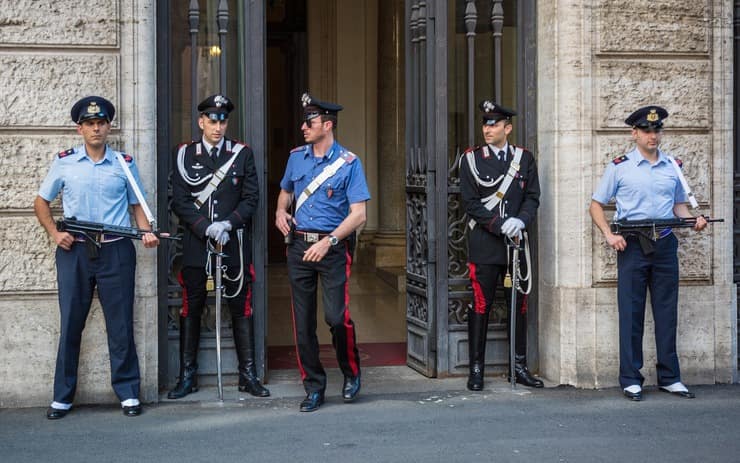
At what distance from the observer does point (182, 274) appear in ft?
27.0

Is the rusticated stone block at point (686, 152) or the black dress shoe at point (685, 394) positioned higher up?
the rusticated stone block at point (686, 152)

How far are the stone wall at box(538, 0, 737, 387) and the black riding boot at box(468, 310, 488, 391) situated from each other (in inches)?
22.3

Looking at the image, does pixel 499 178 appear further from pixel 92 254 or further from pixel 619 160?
pixel 92 254

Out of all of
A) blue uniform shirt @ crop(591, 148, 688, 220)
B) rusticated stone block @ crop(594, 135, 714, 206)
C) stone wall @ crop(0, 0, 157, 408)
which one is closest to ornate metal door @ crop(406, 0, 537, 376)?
rusticated stone block @ crop(594, 135, 714, 206)

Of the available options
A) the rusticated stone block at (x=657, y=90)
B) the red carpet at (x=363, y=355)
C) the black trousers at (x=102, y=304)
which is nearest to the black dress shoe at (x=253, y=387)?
the black trousers at (x=102, y=304)

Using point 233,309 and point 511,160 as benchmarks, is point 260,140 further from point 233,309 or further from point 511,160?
point 511,160

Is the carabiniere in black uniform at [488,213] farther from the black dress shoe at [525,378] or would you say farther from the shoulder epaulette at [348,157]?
the shoulder epaulette at [348,157]

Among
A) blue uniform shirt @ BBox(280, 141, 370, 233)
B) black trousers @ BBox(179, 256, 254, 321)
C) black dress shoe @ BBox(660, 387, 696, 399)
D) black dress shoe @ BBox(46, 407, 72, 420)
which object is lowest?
black dress shoe @ BBox(660, 387, 696, 399)

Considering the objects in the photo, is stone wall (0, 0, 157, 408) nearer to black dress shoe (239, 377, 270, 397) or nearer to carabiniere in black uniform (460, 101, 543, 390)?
black dress shoe (239, 377, 270, 397)

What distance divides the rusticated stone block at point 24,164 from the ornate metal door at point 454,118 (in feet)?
8.93

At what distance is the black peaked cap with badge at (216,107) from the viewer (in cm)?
803

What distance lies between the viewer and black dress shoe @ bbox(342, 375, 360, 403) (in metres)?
8.07

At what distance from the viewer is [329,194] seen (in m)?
7.84

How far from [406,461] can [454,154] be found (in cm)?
309
